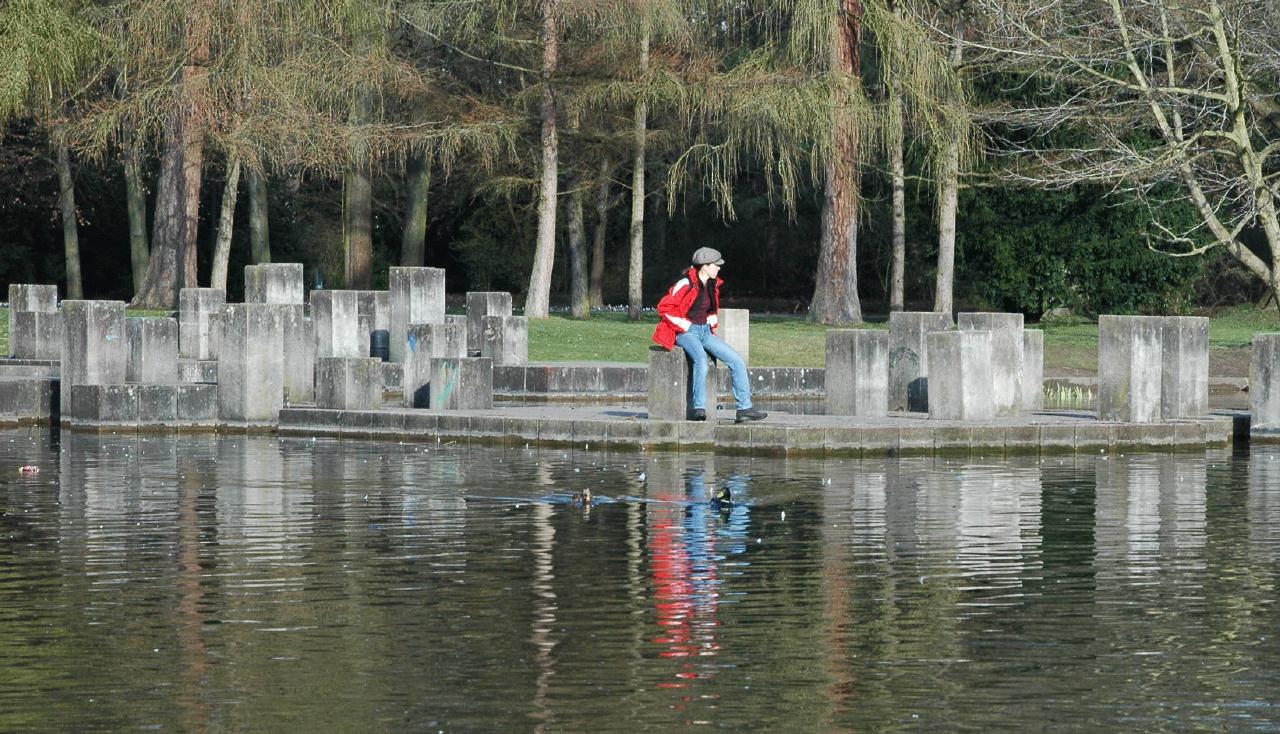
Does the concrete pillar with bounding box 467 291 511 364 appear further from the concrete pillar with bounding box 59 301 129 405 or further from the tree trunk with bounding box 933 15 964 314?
the tree trunk with bounding box 933 15 964 314

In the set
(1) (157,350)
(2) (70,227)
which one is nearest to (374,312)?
(1) (157,350)

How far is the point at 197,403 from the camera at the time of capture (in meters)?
21.9

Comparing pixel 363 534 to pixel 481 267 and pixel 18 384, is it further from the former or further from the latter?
pixel 481 267

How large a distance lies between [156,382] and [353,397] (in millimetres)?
2815

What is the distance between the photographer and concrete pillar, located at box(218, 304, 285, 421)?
21.6m

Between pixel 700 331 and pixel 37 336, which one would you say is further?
pixel 37 336

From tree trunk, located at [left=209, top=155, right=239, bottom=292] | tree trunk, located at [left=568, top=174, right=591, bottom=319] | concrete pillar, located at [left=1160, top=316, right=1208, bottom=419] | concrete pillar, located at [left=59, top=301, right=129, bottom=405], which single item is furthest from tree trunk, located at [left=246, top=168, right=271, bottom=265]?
concrete pillar, located at [left=1160, top=316, right=1208, bottom=419]

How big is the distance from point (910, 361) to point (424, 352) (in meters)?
5.19

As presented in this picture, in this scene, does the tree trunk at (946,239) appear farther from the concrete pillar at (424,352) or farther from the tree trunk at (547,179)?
the concrete pillar at (424,352)

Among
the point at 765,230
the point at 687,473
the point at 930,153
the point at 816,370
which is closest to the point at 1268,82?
the point at 930,153

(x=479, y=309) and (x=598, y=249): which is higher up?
(x=598, y=249)

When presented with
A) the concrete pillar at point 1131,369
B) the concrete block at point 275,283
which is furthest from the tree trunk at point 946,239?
the concrete pillar at point 1131,369

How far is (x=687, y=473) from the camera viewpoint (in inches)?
675

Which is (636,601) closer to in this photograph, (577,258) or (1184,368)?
(1184,368)
